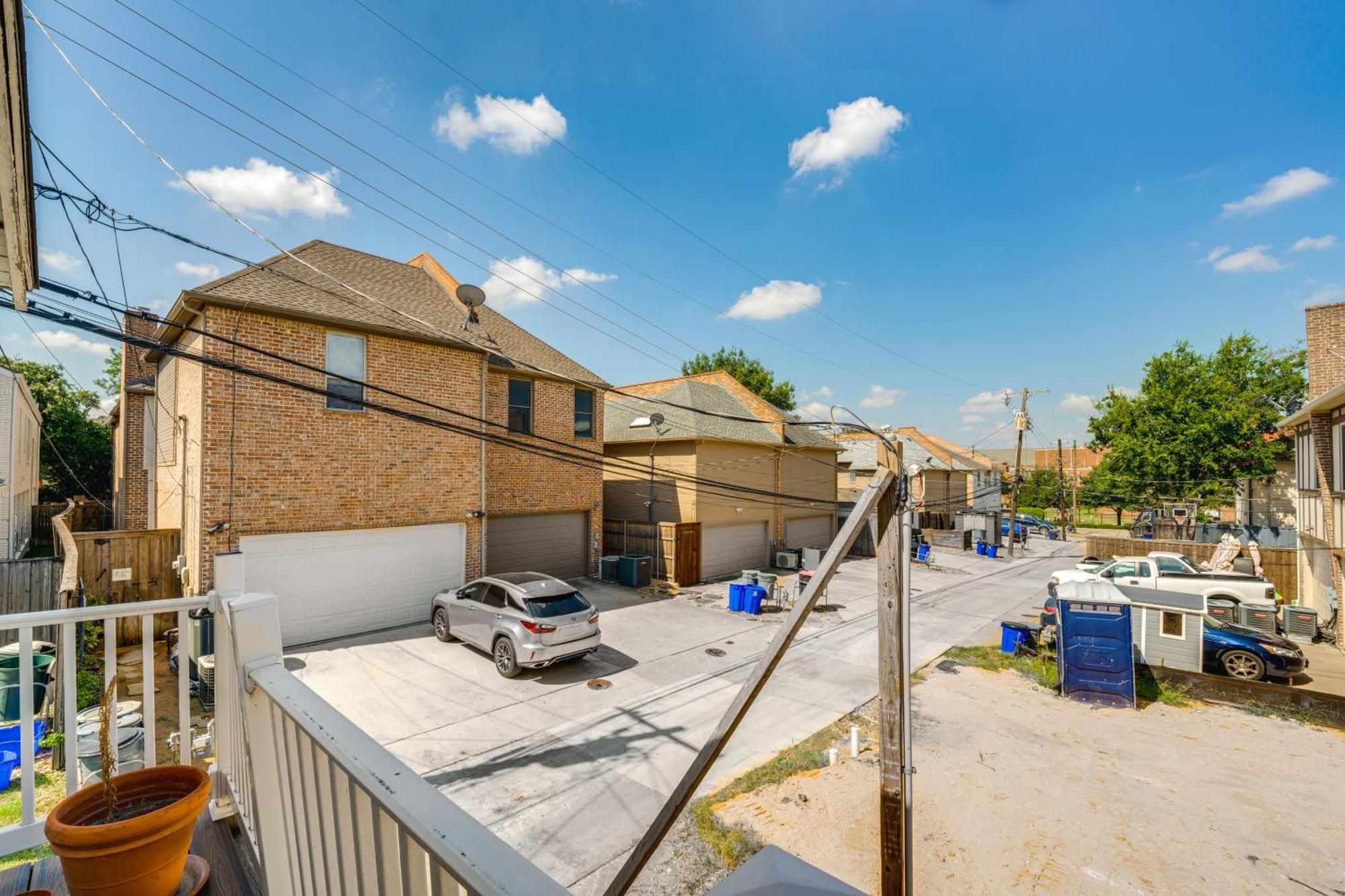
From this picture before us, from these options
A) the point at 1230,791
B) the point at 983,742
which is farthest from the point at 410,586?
the point at 1230,791

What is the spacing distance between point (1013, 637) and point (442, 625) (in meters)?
12.0

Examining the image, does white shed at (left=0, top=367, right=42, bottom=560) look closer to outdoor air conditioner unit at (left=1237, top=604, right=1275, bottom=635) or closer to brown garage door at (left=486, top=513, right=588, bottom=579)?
brown garage door at (left=486, top=513, right=588, bottom=579)

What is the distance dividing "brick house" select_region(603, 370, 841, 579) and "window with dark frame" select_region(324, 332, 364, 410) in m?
7.28

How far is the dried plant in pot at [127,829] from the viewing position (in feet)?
6.49

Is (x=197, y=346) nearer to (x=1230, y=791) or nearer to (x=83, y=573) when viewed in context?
(x=83, y=573)

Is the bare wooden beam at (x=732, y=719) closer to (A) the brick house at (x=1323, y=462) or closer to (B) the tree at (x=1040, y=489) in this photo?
(A) the brick house at (x=1323, y=462)

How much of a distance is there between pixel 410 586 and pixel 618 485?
362 inches

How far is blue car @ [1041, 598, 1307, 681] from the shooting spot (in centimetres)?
1062

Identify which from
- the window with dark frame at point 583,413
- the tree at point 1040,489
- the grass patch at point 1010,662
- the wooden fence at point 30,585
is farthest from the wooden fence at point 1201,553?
the wooden fence at point 30,585

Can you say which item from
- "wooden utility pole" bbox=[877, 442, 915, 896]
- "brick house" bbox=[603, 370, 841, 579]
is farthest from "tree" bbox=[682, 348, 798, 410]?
"wooden utility pole" bbox=[877, 442, 915, 896]

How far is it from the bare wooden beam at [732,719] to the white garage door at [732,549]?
1669 cm

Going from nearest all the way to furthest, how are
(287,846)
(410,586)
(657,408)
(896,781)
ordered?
(287,846) < (896,781) < (410,586) < (657,408)

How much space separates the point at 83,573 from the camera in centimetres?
1095

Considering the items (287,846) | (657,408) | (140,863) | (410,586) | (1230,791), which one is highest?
(657,408)
